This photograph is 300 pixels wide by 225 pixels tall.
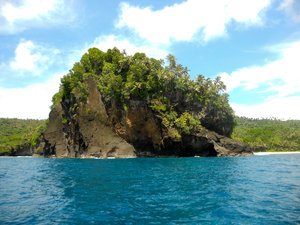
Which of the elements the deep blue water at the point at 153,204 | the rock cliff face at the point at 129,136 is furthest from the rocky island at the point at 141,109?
the deep blue water at the point at 153,204

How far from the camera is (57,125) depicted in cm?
6462

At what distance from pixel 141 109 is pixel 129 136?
24.8ft

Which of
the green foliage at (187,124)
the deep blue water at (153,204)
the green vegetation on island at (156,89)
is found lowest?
the deep blue water at (153,204)

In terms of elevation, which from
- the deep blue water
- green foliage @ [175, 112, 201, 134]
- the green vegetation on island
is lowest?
the deep blue water

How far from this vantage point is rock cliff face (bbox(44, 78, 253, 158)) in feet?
160

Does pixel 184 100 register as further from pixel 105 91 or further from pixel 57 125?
pixel 57 125

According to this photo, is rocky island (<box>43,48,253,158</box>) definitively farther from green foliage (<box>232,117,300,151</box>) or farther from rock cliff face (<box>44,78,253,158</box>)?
green foliage (<box>232,117,300,151</box>)

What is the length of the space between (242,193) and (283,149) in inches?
3886

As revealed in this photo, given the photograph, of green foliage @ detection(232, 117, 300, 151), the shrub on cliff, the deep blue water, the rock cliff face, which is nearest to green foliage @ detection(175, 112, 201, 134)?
the shrub on cliff

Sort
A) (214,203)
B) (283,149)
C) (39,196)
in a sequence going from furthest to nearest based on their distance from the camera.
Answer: (283,149)
(39,196)
(214,203)

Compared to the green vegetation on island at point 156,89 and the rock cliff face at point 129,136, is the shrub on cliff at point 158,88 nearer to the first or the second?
the green vegetation on island at point 156,89

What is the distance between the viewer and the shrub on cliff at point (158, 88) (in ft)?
158

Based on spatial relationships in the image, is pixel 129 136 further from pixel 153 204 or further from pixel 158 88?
pixel 153 204

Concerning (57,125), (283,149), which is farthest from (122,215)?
(283,149)
